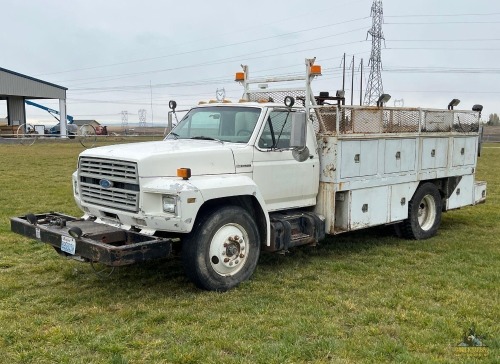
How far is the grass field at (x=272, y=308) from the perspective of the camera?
15.0 ft

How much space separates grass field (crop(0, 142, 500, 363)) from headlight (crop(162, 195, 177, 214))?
1.01m

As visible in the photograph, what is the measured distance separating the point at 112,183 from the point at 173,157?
0.77m

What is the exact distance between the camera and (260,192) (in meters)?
6.52

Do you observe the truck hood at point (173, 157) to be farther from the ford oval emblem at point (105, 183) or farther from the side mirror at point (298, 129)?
the side mirror at point (298, 129)

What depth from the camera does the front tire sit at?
29.0 feet

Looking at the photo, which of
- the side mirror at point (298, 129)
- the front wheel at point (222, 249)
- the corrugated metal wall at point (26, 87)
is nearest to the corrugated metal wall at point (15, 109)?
the corrugated metal wall at point (26, 87)

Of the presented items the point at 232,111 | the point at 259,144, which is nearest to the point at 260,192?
the point at 259,144

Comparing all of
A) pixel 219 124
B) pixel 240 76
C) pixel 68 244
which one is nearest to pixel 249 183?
pixel 219 124

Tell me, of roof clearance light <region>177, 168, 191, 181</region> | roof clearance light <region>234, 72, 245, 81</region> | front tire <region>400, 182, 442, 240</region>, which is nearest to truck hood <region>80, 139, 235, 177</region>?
roof clearance light <region>177, 168, 191, 181</region>

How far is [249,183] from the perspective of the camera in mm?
6234

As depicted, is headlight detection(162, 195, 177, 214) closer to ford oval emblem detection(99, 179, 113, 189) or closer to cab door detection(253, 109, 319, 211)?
ford oval emblem detection(99, 179, 113, 189)

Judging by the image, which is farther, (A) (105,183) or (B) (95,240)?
(A) (105,183)

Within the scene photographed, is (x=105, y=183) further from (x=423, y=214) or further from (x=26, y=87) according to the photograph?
(x=26, y=87)

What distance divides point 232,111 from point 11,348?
3.86 meters
